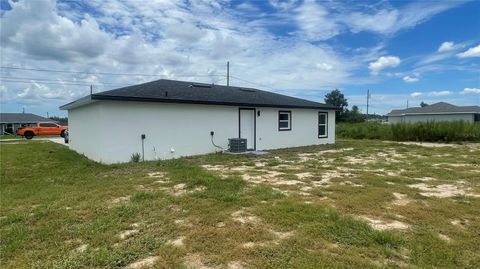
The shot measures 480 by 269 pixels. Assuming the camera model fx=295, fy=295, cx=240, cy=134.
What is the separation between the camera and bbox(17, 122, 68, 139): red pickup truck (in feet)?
85.3

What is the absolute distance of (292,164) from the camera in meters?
8.68

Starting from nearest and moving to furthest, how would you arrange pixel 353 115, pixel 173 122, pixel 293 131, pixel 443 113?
pixel 173 122 → pixel 293 131 → pixel 443 113 → pixel 353 115

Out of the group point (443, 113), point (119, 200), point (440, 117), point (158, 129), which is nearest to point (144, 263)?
point (119, 200)

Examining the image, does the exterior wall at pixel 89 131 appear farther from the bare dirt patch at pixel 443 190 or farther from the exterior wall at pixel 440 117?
the exterior wall at pixel 440 117

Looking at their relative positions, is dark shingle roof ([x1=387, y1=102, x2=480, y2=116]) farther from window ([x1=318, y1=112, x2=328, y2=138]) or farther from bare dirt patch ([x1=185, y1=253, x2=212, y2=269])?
bare dirt patch ([x1=185, y1=253, x2=212, y2=269])

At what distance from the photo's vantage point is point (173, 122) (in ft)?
33.4

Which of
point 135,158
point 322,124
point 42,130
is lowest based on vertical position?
point 135,158

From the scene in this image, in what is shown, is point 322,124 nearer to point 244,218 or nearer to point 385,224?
point 385,224

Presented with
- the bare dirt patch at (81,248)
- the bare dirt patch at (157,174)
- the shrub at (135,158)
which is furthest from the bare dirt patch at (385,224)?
the shrub at (135,158)

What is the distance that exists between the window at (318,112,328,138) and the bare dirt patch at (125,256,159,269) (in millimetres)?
13697

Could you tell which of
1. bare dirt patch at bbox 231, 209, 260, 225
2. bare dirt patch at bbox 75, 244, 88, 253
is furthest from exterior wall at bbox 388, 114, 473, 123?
bare dirt patch at bbox 75, 244, 88, 253

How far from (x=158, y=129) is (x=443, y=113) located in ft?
105

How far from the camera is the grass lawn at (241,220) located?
2.86 meters

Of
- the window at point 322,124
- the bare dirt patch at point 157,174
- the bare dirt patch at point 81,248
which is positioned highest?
the window at point 322,124
